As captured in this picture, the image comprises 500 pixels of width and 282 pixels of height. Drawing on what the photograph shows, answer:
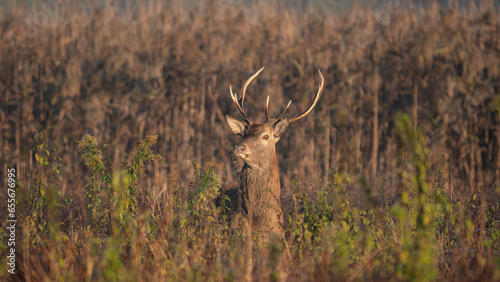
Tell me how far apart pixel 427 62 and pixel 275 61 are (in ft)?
10.2

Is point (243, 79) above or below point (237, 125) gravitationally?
above

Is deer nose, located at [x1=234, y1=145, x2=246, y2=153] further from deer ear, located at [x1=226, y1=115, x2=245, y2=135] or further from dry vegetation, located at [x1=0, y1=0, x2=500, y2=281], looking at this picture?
dry vegetation, located at [x1=0, y1=0, x2=500, y2=281]

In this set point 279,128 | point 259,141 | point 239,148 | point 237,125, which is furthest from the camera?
point 237,125

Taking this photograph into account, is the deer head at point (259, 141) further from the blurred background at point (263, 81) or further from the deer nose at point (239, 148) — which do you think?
the blurred background at point (263, 81)

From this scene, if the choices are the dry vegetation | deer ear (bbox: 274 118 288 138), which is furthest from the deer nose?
the dry vegetation

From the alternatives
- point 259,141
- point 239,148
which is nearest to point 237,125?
point 259,141

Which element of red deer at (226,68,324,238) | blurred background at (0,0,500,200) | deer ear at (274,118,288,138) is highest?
blurred background at (0,0,500,200)

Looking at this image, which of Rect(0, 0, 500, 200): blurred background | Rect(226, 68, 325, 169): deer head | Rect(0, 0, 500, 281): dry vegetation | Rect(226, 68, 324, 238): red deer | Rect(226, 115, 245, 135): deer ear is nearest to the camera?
Rect(226, 68, 324, 238): red deer

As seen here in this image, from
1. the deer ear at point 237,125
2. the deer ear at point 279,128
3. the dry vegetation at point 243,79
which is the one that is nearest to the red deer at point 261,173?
the deer ear at point 279,128

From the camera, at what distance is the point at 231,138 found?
10.3 metres

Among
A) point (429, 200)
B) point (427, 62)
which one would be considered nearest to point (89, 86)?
point (427, 62)

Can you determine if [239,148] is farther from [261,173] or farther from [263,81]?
[263,81]

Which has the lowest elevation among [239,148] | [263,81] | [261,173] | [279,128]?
[261,173]

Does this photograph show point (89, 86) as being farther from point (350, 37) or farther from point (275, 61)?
point (350, 37)
